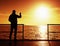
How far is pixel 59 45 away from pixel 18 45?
2.26m

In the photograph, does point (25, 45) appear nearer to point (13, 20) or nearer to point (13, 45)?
point (13, 45)

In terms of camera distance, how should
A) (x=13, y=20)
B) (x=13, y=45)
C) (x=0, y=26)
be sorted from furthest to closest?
(x=0, y=26) → (x=13, y=20) → (x=13, y=45)

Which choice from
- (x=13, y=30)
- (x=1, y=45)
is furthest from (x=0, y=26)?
(x=1, y=45)

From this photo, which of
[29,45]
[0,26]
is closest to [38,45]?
[29,45]

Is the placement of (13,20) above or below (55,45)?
above

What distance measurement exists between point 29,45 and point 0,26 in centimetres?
439

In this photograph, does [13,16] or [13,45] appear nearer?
[13,45]

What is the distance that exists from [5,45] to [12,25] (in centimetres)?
152

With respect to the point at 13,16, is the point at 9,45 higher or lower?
lower

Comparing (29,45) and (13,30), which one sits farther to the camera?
(13,30)

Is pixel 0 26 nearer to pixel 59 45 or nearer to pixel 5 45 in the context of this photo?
pixel 5 45

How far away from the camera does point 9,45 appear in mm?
15227

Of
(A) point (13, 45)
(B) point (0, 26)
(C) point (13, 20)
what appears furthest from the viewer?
(B) point (0, 26)

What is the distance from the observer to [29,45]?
50.7 feet
